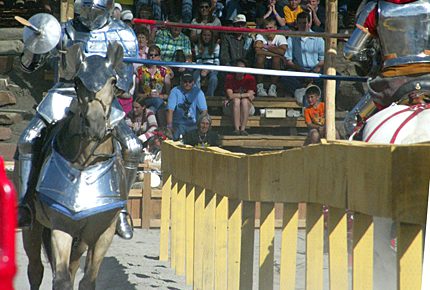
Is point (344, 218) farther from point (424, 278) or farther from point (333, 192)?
point (424, 278)

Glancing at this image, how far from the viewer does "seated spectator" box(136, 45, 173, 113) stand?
14680 millimetres

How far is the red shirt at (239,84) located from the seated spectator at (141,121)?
136cm

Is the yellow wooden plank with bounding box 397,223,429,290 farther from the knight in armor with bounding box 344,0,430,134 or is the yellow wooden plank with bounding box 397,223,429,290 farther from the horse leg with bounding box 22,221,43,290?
the horse leg with bounding box 22,221,43,290

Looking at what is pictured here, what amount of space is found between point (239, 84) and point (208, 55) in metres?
0.66

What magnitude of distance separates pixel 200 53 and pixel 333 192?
36.4 feet

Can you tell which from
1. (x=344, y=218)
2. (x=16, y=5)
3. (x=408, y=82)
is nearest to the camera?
(x=344, y=218)

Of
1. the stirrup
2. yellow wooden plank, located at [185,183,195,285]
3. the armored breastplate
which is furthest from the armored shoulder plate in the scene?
the armored breastplate

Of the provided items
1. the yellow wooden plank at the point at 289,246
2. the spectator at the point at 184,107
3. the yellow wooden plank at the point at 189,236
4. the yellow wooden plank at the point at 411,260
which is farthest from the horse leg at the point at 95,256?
the spectator at the point at 184,107

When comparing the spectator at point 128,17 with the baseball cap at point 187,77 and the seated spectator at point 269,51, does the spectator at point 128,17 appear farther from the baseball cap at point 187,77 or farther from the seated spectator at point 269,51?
the seated spectator at point 269,51

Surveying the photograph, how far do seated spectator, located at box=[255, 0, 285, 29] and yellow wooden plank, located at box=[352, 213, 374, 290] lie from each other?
11565mm

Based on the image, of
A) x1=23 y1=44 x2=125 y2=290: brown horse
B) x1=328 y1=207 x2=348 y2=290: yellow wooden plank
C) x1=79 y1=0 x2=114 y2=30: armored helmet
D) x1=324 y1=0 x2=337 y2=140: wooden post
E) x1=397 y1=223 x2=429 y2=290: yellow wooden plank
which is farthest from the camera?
x1=324 y1=0 x2=337 y2=140: wooden post

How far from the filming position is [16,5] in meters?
17.1

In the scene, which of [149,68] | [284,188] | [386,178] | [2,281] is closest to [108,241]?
[284,188]

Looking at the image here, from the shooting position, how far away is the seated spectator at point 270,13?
15562mm
